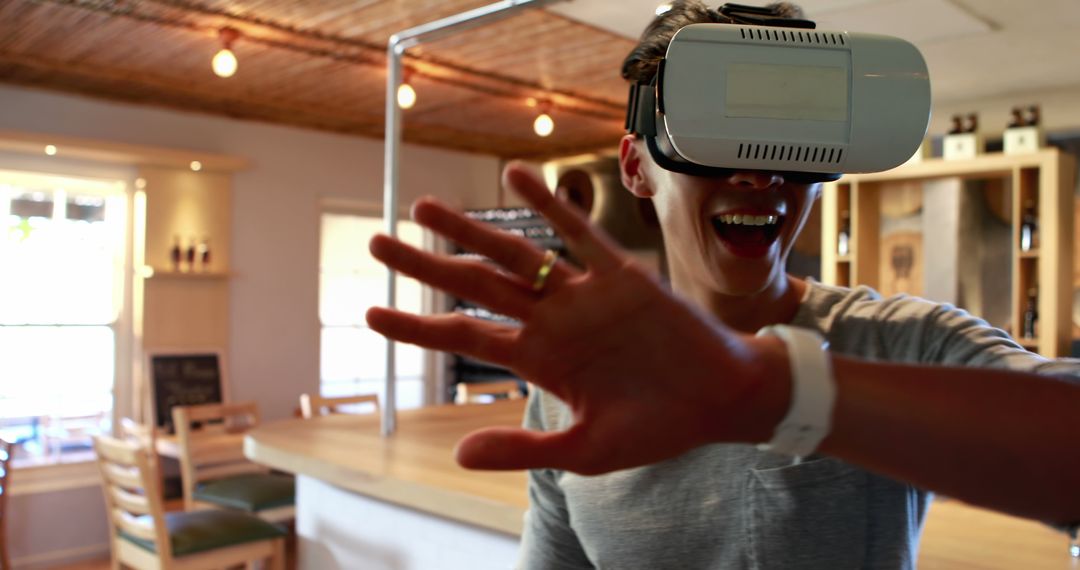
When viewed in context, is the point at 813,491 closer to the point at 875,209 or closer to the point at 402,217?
the point at 875,209

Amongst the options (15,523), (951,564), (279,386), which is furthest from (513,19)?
(15,523)

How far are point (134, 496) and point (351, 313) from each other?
12.0 ft

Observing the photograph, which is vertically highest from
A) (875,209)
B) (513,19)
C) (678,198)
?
(513,19)

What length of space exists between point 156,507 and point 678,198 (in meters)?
2.32

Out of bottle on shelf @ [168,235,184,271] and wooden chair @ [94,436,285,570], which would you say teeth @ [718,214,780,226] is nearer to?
wooden chair @ [94,436,285,570]

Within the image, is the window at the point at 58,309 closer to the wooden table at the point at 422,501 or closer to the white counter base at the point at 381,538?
the wooden table at the point at 422,501

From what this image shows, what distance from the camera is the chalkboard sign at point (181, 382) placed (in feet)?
16.4

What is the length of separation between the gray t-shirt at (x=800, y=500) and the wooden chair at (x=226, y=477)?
118 inches

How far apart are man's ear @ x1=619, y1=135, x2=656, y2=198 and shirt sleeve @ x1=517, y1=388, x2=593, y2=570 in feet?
0.84

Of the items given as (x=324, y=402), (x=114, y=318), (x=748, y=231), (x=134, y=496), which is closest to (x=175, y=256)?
(x=114, y=318)

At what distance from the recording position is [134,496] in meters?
2.76

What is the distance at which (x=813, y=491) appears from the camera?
32.1 inches

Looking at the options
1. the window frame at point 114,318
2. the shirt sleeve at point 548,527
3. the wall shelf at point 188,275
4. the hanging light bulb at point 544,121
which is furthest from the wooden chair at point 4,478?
the shirt sleeve at point 548,527

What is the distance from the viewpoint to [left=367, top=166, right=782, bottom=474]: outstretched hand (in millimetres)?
462
